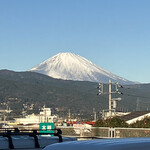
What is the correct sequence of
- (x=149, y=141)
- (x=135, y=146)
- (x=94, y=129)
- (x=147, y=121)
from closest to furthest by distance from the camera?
(x=135, y=146), (x=149, y=141), (x=94, y=129), (x=147, y=121)

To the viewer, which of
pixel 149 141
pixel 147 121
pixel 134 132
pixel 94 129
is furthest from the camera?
pixel 147 121

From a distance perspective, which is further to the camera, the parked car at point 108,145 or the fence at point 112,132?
the fence at point 112,132

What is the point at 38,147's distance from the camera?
10.4 meters

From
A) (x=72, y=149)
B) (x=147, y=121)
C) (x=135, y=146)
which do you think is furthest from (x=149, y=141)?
(x=147, y=121)

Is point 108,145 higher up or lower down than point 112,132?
higher up

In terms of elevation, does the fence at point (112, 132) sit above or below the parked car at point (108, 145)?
below

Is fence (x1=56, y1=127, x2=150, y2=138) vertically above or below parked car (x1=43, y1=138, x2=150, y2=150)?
below

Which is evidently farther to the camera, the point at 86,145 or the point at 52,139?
the point at 52,139

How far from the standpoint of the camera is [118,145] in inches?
211

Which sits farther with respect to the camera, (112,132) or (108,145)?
(112,132)

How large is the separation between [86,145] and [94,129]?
26.7 metres

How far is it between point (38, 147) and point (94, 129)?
21824mm

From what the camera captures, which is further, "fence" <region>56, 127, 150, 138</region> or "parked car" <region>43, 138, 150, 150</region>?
"fence" <region>56, 127, 150, 138</region>

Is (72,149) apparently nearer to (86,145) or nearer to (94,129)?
(86,145)
